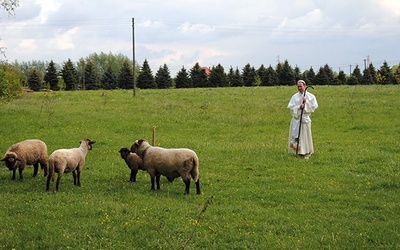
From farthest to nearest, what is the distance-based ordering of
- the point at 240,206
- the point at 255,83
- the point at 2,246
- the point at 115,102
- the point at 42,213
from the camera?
1. the point at 255,83
2. the point at 115,102
3. the point at 240,206
4. the point at 42,213
5. the point at 2,246

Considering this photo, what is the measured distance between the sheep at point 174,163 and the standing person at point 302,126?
6.24 m

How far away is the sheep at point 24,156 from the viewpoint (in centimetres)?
1222

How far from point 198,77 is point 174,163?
65.1 meters

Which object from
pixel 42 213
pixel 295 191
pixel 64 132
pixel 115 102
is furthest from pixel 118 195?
pixel 115 102

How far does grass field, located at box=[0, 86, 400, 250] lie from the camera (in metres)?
7.83

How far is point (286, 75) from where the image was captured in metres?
75.0

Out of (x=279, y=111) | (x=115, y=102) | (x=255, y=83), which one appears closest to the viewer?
(x=279, y=111)

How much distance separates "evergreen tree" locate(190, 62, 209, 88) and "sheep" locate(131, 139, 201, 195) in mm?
63956

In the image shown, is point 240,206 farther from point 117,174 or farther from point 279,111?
point 279,111

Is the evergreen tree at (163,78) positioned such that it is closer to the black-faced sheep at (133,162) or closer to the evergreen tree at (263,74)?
the evergreen tree at (263,74)

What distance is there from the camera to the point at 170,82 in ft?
254

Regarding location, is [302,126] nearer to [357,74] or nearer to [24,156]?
[24,156]

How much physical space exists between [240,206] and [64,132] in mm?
15132

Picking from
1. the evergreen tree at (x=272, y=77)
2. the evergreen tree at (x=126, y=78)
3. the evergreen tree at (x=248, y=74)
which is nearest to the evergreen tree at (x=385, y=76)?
the evergreen tree at (x=272, y=77)
